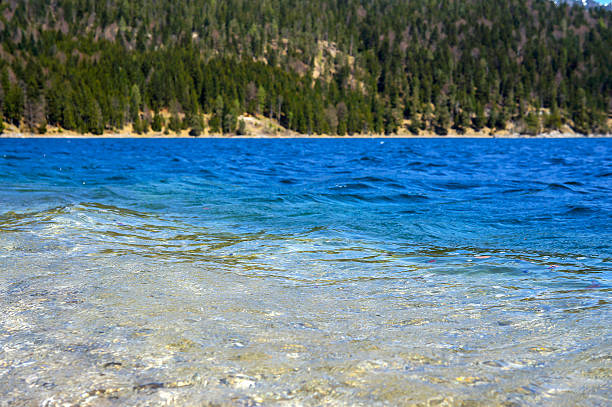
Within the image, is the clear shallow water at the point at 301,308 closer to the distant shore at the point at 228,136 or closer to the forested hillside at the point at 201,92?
the distant shore at the point at 228,136

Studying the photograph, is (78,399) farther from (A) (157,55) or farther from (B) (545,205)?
(A) (157,55)

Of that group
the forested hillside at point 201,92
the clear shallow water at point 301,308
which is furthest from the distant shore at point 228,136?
the clear shallow water at point 301,308

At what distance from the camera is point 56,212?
11.0 meters

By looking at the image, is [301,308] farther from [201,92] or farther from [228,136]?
[201,92]

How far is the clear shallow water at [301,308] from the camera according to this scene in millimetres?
3217

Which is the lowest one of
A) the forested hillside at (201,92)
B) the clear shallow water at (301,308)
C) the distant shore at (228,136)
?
the clear shallow water at (301,308)

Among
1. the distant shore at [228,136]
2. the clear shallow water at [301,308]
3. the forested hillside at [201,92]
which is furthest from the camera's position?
the forested hillside at [201,92]

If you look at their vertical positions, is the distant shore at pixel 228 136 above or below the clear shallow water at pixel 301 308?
above

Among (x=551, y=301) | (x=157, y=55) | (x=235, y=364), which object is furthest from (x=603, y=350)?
(x=157, y=55)

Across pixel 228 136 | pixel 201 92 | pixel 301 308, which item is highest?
pixel 201 92

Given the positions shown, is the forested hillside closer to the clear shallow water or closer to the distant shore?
the distant shore

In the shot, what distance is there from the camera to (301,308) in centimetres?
505

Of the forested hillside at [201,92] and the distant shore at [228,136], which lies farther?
the forested hillside at [201,92]

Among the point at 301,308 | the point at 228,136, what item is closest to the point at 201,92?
the point at 228,136
